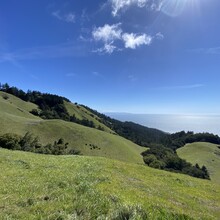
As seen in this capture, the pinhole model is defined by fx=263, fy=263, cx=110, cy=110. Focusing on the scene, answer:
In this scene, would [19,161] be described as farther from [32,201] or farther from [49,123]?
[49,123]

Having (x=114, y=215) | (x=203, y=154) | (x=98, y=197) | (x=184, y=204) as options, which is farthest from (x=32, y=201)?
(x=203, y=154)

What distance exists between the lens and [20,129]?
311ft

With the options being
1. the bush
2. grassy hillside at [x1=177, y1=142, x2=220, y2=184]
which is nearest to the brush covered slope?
the bush

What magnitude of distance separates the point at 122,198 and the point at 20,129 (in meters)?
89.0

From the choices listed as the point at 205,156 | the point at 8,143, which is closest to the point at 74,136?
the point at 8,143

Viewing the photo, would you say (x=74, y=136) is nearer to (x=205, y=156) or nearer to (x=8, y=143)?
(x=8, y=143)

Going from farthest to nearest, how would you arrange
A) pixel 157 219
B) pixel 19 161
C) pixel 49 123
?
pixel 49 123, pixel 19 161, pixel 157 219

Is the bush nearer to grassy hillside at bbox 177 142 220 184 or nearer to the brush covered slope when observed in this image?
the brush covered slope

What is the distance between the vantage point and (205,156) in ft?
559

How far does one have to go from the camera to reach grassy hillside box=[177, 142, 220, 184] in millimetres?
146575

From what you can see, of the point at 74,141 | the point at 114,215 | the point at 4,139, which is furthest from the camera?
the point at 74,141

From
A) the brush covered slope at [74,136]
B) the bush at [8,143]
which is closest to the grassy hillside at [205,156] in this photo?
the brush covered slope at [74,136]

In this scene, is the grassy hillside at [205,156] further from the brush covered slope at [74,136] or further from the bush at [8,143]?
the bush at [8,143]

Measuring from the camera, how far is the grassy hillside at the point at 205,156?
147 m
